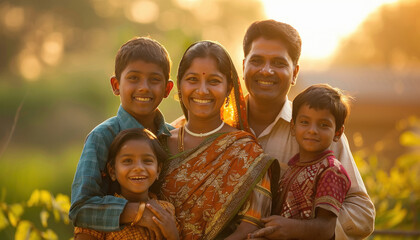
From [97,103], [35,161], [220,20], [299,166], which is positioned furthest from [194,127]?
[220,20]

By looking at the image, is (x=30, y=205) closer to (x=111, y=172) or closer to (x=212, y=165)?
(x=111, y=172)

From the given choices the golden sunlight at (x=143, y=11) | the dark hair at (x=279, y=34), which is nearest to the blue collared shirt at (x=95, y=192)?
the dark hair at (x=279, y=34)

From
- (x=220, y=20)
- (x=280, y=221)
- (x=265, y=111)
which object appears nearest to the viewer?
(x=280, y=221)

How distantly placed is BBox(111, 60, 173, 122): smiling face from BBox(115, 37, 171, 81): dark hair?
0.03 meters

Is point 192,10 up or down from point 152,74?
up

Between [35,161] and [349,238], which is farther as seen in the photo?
[35,161]

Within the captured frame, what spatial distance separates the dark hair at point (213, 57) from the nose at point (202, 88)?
0.47 feet

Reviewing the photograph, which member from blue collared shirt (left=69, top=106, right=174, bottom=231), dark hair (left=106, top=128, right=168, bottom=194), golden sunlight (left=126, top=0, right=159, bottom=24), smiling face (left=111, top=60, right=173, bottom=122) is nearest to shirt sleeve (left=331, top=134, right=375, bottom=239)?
dark hair (left=106, top=128, right=168, bottom=194)

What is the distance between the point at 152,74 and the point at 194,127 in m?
0.44

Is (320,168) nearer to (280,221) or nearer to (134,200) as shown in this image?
(280,221)

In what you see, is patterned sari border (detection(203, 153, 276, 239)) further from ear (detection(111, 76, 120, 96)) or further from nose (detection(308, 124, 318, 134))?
ear (detection(111, 76, 120, 96))

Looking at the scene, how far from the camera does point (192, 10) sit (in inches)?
1146

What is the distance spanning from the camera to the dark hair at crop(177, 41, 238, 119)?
347cm

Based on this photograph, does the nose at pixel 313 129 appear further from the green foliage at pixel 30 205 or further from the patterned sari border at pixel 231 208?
the green foliage at pixel 30 205
